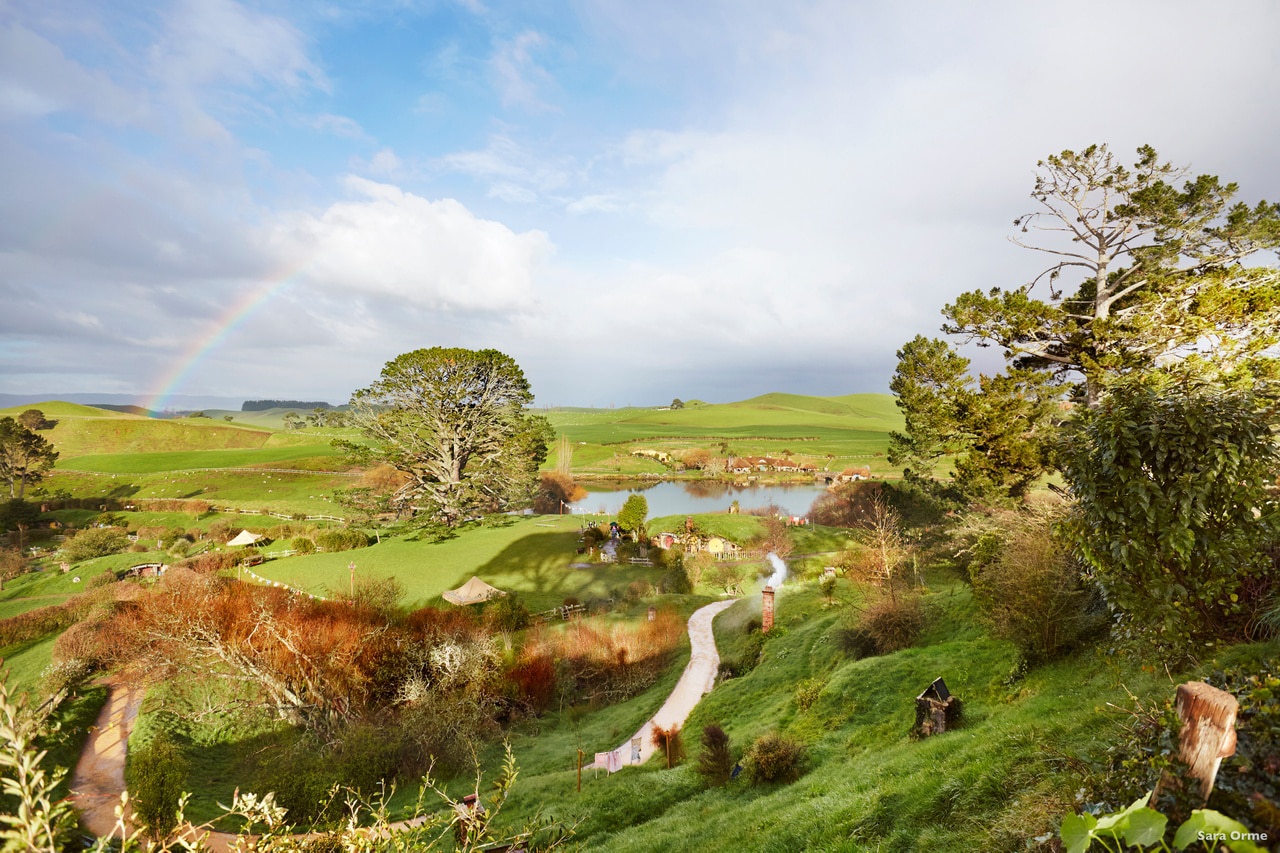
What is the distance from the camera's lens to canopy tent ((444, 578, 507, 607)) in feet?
92.7

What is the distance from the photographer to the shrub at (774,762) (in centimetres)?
1222

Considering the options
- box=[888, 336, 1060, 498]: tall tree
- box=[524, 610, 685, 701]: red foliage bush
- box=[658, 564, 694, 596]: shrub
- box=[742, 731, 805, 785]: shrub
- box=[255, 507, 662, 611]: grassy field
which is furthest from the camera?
box=[658, 564, 694, 596]: shrub

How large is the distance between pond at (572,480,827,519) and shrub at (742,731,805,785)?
60.9 metres

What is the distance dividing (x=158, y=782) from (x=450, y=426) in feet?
91.7

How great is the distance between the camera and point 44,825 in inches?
92.4

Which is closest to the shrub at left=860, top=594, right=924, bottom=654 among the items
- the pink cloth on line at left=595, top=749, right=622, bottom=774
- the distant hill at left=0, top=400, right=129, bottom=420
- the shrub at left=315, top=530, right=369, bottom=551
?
the pink cloth on line at left=595, top=749, right=622, bottom=774

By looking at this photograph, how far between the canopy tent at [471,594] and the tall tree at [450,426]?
1242 cm

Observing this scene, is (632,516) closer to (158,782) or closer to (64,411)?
(158,782)

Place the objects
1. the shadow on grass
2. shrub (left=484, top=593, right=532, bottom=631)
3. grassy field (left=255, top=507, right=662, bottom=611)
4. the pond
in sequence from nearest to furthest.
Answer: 1. shrub (left=484, top=593, right=532, bottom=631)
2. grassy field (left=255, top=507, right=662, bottom=611)
3. the shadow on grass
4. the pond

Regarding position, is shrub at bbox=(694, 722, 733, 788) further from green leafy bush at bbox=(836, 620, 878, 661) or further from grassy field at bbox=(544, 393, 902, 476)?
grassy field at bbox=(544, 393, 902, 476)

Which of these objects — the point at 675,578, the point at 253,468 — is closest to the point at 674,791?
the point at 675,578

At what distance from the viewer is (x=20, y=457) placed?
5622cm

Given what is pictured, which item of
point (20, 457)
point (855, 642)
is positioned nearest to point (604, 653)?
point (855, 642)

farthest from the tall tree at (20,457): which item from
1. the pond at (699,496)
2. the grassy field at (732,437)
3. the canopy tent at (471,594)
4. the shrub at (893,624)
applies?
the shrub at (893,624)
